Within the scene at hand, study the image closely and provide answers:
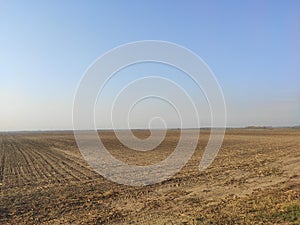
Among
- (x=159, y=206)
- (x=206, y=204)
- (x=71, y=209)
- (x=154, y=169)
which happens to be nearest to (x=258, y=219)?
(x=206, y=204)

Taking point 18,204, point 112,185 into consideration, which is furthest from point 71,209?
point 112,185

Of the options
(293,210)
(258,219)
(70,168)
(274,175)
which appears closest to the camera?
(258,219)

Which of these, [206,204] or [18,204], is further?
[18,204]

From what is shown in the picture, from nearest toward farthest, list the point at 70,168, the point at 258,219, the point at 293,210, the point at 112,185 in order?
the point at 258,219, the point at 293,210, the point at 112,185, the point at 70,168

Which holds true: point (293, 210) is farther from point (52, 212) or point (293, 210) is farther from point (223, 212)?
point (52, 212)

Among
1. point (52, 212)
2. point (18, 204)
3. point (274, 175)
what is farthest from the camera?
point (274, 175)

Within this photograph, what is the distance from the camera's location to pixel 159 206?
34.2ft

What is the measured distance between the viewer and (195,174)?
53.9 feet

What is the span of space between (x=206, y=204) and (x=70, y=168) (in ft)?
37.8

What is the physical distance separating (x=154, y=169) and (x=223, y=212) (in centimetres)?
986

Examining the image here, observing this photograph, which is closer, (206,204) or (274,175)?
(206,204)

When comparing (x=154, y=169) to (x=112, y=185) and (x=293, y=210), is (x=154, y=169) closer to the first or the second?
(x=112, y=185)

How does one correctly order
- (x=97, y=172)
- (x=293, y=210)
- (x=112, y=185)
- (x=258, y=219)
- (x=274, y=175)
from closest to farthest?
(x=258, y=219)
(x=293, y=210)
(x=112, y=185)
(x=274, y=175)
(x=97, y=172)

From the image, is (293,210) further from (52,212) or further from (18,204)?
(18,204)
